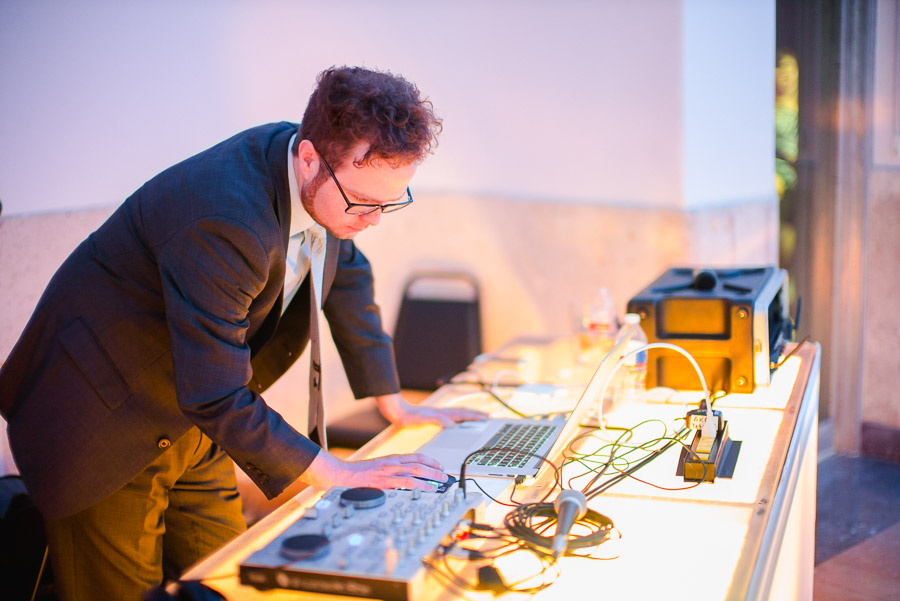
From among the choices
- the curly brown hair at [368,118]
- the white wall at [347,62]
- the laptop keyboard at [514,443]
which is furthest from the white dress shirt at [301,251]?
the white wall at [347,62]

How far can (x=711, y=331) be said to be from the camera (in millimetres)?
2084

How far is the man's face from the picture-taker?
1.46 metres

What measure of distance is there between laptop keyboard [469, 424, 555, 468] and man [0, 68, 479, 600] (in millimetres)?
246

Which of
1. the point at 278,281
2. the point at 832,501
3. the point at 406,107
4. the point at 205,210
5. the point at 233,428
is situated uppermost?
the point at 406,107

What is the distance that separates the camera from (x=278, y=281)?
5.31ft

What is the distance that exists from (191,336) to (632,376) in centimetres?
114

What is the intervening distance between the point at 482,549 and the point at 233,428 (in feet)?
1.49

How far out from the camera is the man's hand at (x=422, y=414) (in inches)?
76.5

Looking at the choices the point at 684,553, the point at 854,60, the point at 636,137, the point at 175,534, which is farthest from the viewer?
the point at 854,60

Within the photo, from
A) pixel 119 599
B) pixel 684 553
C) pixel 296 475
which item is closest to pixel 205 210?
pixel 296 475

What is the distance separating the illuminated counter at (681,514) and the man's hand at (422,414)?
0.03m

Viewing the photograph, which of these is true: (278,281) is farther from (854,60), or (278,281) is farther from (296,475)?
(854,60)

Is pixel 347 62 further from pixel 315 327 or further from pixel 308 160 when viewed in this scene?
pixel 308 160

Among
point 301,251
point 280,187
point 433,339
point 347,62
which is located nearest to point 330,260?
point 301,251
